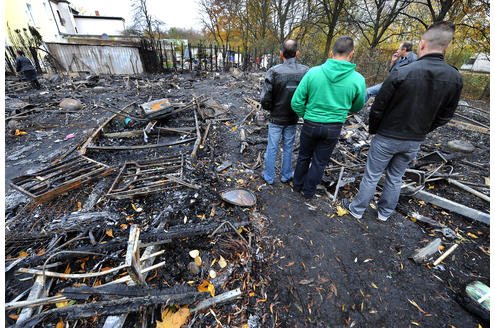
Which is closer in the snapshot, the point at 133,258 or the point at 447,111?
the point at 133,258

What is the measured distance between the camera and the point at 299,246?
9.54 feet

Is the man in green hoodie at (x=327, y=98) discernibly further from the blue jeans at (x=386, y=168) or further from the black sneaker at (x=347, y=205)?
the black sneaker at (x=347, y=205)

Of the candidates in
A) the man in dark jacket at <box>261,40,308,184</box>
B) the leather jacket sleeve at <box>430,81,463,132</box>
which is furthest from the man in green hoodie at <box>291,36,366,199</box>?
the leather jacket sleeve at <box>430,81,463,132</box>

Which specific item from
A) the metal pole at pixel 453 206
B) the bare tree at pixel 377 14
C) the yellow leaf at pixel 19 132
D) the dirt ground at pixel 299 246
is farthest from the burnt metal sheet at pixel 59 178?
the bare tree at pixel 377 14

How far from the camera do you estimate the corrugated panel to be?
1438 centimetres

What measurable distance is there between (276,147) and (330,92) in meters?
1.26

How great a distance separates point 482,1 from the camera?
10.0 metres

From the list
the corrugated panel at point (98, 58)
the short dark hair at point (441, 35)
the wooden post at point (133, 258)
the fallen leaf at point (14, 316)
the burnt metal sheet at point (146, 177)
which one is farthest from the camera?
the corrugated panel at point (98, 58)

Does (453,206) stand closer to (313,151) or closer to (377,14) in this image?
(313,151)

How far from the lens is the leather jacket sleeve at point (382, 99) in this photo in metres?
2.44

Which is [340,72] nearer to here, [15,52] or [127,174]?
[127,174]

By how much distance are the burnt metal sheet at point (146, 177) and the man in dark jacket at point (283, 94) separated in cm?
186

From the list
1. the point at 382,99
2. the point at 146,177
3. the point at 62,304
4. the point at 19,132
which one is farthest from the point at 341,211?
the point at 19,132

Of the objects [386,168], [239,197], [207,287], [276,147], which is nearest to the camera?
[207,287]
